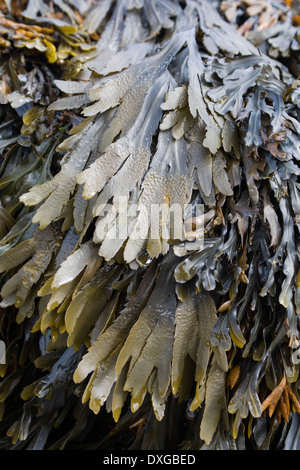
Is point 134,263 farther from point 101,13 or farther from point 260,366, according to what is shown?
point 101,13

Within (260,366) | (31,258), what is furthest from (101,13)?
(260,366)

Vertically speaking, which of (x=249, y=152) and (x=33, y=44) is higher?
(x=33, y=44)

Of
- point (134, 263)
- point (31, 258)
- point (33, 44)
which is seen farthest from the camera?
point (33, 44)

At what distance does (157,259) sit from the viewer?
3.14 feet

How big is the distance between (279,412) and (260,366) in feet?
0.38

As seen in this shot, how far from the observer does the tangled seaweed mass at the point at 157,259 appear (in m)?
0.91

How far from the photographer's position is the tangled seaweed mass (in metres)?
0.91

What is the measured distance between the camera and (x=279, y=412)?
0.95 m

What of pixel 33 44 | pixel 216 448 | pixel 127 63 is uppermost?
pixel 33 44

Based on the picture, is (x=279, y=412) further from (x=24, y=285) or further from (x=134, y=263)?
(x=24, y=285)
